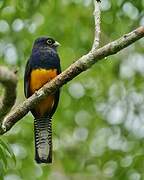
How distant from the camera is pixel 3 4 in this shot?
6.79m

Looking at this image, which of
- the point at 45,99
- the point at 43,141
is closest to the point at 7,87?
the point at 43,141

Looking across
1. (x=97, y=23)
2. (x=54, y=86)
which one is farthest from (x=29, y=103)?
(x=97, y=23)

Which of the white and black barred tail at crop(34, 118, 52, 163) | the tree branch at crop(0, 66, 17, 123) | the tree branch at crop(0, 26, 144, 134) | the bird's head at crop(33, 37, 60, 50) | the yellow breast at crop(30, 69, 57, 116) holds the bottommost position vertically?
the tree branch at crop(0, 66, 17, 123)

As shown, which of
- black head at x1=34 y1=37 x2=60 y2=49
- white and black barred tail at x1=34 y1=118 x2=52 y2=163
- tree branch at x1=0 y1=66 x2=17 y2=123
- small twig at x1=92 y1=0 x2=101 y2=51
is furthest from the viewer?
black head at x1=34 y1=37 x2=60 y2=49

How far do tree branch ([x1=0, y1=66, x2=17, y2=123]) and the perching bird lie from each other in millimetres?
2225

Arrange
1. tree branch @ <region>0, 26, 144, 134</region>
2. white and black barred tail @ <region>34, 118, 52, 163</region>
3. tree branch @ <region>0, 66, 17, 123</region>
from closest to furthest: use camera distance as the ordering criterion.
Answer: tree branch @ <region>0, 66, 17, 123</region> → tree branch @ <region>0, 26, 144, 134</region> → white and black barred tail @ <region>34, 118, 52, 163</region>

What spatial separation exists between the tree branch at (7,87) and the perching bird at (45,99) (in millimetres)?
2225

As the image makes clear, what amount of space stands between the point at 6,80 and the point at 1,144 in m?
1.19

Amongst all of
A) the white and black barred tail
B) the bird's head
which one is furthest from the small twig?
A: the bird's head

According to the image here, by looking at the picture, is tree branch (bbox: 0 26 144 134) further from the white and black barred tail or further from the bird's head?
the bird's head

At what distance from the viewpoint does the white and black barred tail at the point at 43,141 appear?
639 centimetres

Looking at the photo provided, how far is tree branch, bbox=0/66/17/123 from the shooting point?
145 inches

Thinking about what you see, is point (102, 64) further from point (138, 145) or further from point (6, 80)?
point (6, 80)

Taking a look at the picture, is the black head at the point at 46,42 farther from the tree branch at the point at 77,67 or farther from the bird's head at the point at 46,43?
the tree branch at the point at 77,67
